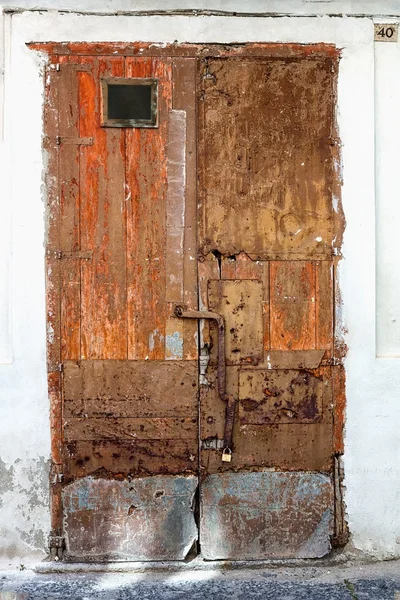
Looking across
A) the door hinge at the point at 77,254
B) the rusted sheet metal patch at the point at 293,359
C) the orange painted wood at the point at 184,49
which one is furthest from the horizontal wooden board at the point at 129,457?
the orange painted wood at the point at 184,49

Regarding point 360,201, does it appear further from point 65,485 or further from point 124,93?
point 65,485

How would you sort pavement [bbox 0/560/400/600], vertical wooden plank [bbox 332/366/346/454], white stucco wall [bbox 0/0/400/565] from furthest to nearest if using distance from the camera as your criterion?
vertical wooden plank [bbox 332/366/346/454] < white stucco wall [bbox 0/0/400/565] < pavement [bbox 0/560/400/600]

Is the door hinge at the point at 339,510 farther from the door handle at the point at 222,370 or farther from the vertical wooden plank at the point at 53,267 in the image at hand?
the vertical wooden plank at the point at 53,267

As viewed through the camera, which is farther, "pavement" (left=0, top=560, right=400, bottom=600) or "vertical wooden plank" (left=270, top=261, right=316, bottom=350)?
"vertical wooden plank" (left=270, top=261, right=316, bottom=350)

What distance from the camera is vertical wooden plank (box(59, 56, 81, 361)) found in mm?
3828

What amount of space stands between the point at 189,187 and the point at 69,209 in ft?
2.24

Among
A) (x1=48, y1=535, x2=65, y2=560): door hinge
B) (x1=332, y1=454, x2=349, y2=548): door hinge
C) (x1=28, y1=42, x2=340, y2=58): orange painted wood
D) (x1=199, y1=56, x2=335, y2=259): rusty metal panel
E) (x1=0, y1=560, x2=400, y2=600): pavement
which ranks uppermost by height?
(x1=28, y1=42, x2=340, y2=58): orange painted wood

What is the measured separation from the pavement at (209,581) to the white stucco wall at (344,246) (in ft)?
0.52

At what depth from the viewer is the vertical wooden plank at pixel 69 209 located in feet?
12.6

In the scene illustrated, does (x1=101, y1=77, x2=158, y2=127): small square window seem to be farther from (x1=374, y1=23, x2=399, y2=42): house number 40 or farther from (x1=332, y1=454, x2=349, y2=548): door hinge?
(x1=332, y1=454, x2=349, y2=548): door hinge

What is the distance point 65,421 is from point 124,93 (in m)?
1.87

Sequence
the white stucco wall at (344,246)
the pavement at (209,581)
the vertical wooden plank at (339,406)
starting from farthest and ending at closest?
the vertical wooden plank at (339,406) → the white stucco wall at (344,246) → the pavement at (209,581)

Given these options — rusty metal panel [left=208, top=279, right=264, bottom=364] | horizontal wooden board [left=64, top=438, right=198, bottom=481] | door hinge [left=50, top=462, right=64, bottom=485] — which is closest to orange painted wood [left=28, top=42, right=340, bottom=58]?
rusty metal panel [left=208, top=279, right=264, bottom=364]

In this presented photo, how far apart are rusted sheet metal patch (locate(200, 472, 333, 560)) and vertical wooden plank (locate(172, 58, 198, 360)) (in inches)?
31.7
